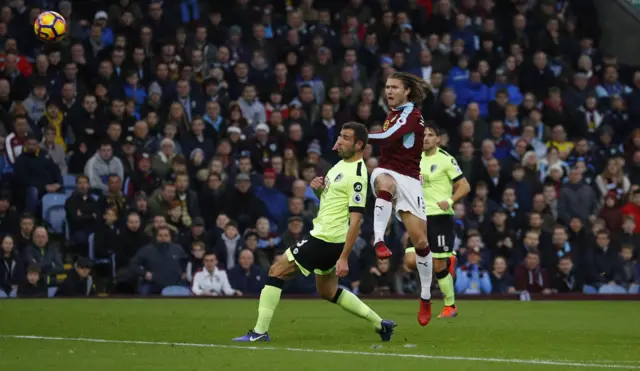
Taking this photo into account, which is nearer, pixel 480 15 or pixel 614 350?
pixel 614 350

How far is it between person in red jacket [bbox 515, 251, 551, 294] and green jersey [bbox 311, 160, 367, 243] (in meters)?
9.32

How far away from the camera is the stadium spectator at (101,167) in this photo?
826 inches

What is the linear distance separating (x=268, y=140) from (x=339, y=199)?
34.0ft

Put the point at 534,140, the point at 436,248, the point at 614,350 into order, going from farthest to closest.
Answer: the point at 534,140 → the point at 436,248 → the point at 614,350

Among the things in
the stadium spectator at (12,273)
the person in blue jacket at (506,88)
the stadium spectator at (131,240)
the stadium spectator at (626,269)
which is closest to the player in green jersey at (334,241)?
the stadium spectator at (12,273)

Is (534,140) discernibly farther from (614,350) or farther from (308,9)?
(614,350)

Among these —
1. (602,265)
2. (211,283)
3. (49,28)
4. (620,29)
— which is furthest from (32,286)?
(620,29)

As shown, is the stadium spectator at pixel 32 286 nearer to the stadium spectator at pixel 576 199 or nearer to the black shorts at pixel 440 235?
the black shorts at pixel 440 235

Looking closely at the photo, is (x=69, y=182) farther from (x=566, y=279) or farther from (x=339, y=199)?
(x=339, y=199)

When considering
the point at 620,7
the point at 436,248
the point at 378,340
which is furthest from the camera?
the point at 620,7

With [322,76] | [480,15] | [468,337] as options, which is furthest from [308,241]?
[480,15]

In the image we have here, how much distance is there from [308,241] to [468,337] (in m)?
2.17

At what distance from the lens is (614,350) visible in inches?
454

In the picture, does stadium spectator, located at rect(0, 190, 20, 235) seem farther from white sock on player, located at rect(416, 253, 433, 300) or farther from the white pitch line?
white sock on player, located at rect(416, 253, 433, 300)
